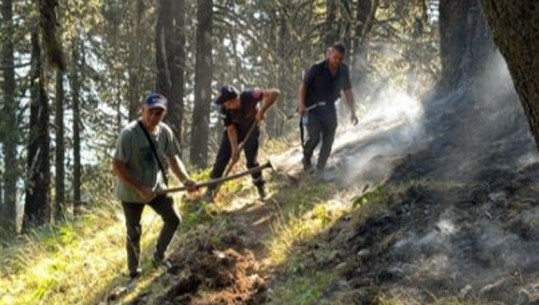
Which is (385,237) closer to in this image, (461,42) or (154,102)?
(154,102)

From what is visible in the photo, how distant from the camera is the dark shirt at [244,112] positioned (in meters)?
8.83

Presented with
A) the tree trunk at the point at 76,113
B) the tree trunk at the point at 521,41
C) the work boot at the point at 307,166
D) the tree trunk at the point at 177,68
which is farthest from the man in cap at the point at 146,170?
the tree trunk at the point at 76,113

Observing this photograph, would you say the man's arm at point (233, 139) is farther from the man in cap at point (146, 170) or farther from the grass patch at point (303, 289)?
the grass patch at point (303, 289)

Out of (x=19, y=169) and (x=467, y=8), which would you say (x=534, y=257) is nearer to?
(x=467, y=8)

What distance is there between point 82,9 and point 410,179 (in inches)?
362

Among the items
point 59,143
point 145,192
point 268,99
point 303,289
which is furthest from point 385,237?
point 59,143

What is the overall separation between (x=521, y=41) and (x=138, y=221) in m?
5.30

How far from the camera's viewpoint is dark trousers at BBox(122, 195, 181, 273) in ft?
23.7

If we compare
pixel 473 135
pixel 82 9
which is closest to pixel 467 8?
pixel 473 135

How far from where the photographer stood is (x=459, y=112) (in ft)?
33.1

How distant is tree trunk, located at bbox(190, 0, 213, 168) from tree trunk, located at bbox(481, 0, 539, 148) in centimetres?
1276

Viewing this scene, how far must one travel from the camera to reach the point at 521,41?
2781mm

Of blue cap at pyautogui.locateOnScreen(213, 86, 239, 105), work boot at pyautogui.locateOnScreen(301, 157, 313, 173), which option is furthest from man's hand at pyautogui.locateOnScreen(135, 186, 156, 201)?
work boot at pyautogui.locateOnScreen(301, 157, 313, 173)

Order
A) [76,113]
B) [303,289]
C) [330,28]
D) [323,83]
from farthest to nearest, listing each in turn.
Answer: [330,28] < [76,113] < [323,83] < [303,289]
